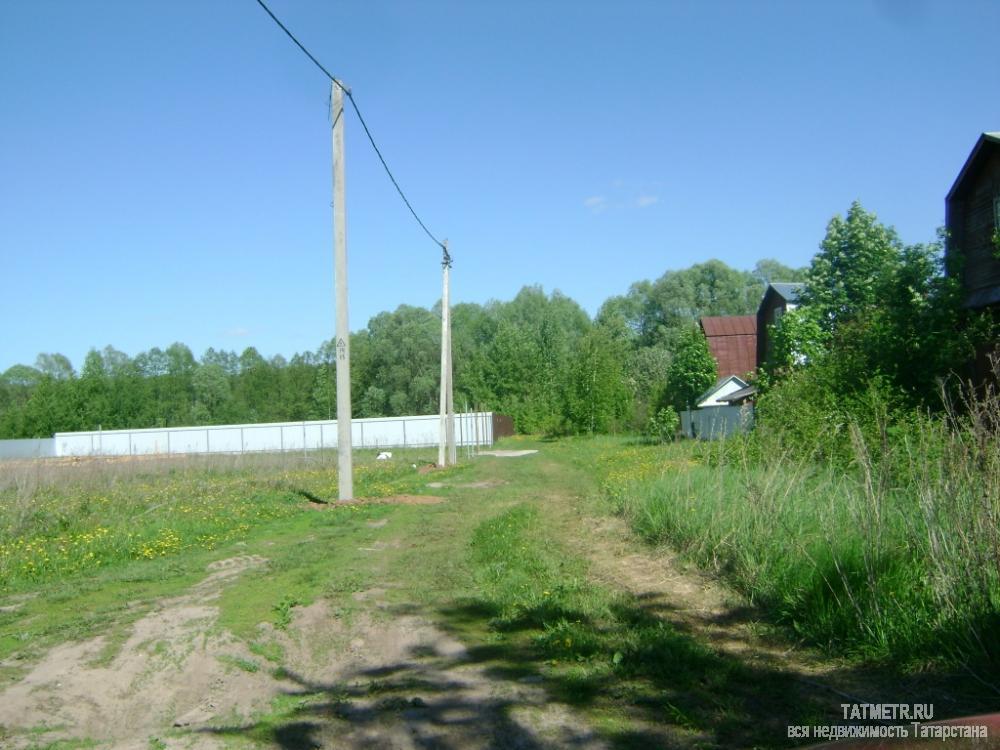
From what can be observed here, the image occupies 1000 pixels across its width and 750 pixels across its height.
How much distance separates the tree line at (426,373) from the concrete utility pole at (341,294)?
4015 centimetres

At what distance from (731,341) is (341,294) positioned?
44.0 meters

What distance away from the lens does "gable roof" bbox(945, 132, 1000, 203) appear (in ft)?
65.5

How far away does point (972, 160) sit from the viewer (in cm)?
2091

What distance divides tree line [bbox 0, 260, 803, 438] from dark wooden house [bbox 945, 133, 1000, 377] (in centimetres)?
3510

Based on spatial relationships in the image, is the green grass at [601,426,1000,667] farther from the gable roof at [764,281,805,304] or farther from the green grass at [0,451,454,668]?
the gable roof at [764,281,805,304]

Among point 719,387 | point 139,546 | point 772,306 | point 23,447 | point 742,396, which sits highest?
point 772,306

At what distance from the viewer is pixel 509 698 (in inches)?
206

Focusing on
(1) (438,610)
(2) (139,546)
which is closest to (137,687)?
(1) (438,610)

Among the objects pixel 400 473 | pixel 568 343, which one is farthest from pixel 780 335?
pixel 568 343

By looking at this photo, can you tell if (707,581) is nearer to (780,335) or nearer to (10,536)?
(10,536)

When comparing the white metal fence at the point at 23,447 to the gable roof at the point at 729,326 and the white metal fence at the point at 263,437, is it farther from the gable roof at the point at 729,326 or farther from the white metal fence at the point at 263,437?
the gable roof at the point at 729,326

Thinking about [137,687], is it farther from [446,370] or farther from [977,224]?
[446,370]

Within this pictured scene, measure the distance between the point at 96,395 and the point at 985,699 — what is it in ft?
275

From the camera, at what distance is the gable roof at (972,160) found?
19975mm
